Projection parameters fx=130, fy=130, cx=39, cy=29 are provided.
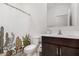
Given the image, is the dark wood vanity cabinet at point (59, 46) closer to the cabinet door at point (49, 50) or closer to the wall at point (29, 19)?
the cabinet door at point (49, 50)

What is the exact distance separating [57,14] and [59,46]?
13.1 inches

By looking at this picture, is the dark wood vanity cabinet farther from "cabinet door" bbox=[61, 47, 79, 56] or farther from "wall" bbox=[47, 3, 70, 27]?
"wall" bbox=[47, 3, 70, 27]

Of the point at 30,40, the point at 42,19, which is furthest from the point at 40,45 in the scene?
the point at 42,19

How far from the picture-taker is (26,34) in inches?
53.2

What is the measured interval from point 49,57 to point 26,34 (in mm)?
334

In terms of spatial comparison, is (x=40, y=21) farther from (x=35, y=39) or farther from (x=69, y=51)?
(x=69, y=51)

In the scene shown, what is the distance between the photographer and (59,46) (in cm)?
134

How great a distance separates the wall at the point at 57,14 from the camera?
134 cm

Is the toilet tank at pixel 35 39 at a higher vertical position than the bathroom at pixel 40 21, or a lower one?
lower

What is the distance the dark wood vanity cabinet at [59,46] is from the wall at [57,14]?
0.16m

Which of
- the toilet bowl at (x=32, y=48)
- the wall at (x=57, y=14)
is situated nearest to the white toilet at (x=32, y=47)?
the toilet bowl at (x=32, y=48)

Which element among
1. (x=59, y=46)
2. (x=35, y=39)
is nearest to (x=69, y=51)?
(x=59, y=46)

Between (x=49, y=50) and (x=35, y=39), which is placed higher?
(x=35, y=39)

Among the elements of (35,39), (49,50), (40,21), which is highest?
(40,21)
